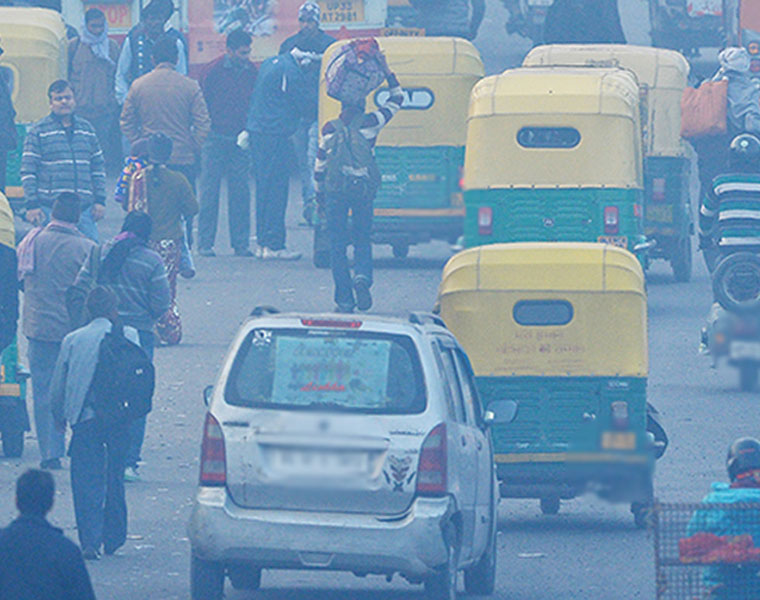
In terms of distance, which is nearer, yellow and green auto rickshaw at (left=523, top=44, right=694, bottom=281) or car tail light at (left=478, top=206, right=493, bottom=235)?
car tail light at (left=478, top=206, right=493, bottom=235)

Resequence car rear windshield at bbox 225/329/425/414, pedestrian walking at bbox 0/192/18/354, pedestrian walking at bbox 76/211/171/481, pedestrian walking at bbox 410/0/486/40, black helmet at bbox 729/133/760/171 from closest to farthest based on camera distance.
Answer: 1. car rear windshield at bbox 225/329/425/414
2. pedestrian walking at bbox 76/211/171/481
3. pedestrian walking at bbox 0/192/18/354
4. black helmet at bbox 729/133/760/171
5. pedestrian walking at bbox 410/0/486/40

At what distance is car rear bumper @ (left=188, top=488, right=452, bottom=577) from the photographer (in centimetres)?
941

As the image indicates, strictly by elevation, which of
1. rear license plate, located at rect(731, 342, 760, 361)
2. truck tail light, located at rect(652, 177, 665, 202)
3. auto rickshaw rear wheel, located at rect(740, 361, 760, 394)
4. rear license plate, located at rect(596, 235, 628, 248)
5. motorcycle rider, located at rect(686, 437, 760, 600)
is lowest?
truck tail light, located at rect(652, 177, 665, 202)

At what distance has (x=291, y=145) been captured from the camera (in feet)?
71.2

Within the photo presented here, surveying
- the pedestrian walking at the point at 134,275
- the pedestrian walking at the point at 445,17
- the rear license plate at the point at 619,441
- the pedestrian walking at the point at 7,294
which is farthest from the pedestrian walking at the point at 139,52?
the rear license plate at the point at 619,441

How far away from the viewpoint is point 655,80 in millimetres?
21266

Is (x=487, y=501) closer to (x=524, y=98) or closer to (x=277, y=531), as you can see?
(x=277, y=531)

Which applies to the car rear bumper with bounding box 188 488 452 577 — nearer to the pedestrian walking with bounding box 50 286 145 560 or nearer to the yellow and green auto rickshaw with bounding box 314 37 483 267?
the pedestrian walking with bounding box 50 286 145 560

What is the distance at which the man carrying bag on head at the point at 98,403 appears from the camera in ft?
36.8

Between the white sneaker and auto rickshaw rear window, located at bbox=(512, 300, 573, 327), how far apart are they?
9.28 meters

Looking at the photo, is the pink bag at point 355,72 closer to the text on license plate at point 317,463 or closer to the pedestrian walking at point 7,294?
the pedestrian walking at point 7,294

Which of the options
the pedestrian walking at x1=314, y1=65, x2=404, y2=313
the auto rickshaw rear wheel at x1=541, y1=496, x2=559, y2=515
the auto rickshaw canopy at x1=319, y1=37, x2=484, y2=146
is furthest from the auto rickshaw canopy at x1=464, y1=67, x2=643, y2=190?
the auto rickshaw rear wheel at x1=541, y1=496, x2=559, y2=515

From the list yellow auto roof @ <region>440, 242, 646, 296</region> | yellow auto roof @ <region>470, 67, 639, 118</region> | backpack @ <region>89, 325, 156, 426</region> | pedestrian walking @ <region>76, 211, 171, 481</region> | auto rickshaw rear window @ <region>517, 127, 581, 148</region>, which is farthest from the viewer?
yellow auto roof @ <region>470, 67, 639, 118</region>

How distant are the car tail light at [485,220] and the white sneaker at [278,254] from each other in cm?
428
